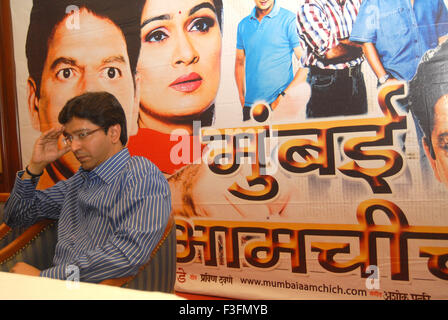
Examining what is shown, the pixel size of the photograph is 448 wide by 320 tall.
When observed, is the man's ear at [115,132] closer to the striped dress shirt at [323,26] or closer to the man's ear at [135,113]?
the man's ear at [135,113]

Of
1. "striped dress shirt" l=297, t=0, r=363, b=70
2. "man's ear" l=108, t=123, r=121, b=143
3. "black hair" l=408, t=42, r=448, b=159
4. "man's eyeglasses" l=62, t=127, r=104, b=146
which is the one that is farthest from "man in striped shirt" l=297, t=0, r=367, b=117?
"man's eyeglasses" l=62, t=127, r=104, b=146

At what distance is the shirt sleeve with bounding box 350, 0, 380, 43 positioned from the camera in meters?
1.77

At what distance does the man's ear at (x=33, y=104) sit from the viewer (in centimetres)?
265

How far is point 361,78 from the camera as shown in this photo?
1796 millimetres

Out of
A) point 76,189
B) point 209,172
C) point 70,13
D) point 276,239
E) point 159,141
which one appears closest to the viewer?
point 76,189

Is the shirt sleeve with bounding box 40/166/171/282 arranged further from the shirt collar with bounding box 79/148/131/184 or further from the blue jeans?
the blue jeans

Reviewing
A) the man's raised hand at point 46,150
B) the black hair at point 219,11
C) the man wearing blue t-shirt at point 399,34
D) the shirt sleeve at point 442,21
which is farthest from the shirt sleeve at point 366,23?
the man's raised hand at point 46,150

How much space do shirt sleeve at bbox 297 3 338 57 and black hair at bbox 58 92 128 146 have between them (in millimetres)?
1103

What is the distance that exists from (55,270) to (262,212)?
1.13 m

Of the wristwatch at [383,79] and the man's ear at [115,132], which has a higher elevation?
the wristwatch at [383,79]

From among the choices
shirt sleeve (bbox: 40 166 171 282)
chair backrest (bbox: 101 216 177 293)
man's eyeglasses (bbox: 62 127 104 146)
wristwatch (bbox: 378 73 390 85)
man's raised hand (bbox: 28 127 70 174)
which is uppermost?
wristwatch (bbox: 378 73 390 85)

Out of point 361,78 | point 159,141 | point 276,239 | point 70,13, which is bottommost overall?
point 276,239
